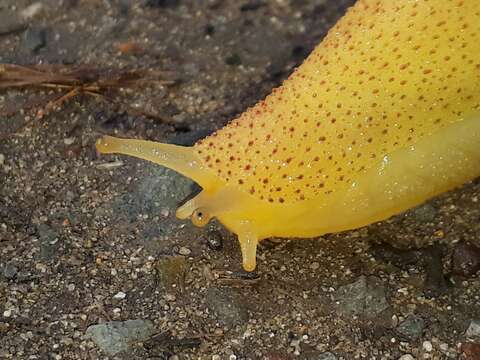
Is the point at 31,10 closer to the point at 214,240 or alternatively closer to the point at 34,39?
the point at 34,39

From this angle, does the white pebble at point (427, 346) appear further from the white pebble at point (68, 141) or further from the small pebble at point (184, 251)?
the white pebble at point (68, 141)

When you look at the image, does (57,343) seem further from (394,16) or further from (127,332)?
(394,16)

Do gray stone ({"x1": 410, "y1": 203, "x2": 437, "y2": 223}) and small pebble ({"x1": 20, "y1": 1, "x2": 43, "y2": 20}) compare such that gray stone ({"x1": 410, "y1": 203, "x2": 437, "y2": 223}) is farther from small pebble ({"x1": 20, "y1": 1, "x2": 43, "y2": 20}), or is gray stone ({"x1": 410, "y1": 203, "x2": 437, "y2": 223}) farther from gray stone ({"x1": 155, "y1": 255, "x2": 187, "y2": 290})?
small pebble ({"x1": 20, "y1": 1, "x2": 43, "y2": 20})

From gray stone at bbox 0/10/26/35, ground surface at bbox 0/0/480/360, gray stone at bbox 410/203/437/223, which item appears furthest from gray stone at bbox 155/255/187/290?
gray stone at bbox 0/10/26/35

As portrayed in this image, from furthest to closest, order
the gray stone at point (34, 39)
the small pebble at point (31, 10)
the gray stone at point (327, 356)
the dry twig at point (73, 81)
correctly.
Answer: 1. the small pebble at point (31, 10)
2. the gray stone at point (34, 39)
3. the dry twig at point (73, 81)
4. the gray stone at point (327, 356)

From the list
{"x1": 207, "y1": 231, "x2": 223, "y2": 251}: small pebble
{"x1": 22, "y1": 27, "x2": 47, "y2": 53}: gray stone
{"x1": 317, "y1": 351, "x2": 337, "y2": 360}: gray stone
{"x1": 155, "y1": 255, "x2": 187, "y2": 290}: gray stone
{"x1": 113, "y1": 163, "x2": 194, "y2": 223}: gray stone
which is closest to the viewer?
{"x1": 317, "y1": 351, "x2": 337, "y2": 360}: gray stone

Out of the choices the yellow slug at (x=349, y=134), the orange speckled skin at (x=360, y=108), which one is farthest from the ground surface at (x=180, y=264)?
the orange speckled skin at (x=360, y=108)
